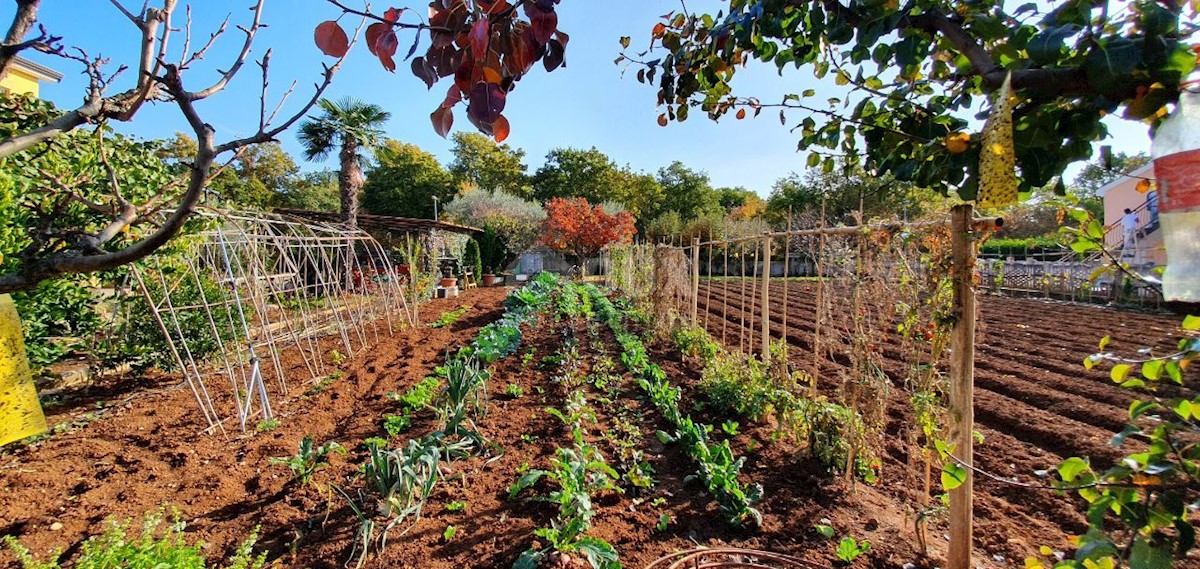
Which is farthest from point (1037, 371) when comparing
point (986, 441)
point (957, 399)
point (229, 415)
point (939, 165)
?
point (229, 415)

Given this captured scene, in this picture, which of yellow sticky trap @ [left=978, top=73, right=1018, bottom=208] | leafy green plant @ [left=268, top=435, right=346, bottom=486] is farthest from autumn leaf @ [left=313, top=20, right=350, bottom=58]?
leafy green plant @ [left=268, top=435, right=346, bottom=486]

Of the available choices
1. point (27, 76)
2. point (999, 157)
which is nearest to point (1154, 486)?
point (999, 157)

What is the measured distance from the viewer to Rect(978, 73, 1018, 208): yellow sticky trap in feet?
3.58

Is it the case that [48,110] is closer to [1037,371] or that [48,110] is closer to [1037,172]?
[1037,172]

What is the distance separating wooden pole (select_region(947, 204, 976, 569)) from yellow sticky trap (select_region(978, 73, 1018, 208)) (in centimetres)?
123

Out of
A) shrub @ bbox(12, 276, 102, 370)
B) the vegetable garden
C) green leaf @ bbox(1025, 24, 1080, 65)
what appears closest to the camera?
green leaf @ bbox(1025, 24, 1080, 65)

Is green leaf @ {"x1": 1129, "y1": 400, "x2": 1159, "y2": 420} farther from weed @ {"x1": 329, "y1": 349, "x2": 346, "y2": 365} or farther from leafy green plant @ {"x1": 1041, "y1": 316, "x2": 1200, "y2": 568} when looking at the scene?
weed @ {"x1": 329, "y1": 349, "x2": 346, "y2": 365}

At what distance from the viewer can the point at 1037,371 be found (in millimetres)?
6871

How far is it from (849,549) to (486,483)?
7.19ft

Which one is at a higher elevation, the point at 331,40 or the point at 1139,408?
the point at 331,40

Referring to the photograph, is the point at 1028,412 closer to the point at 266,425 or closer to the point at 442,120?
the point at 442,120

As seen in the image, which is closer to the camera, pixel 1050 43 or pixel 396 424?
pixel 1050 43

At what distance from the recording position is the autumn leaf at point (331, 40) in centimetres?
100

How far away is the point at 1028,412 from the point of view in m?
5.13
